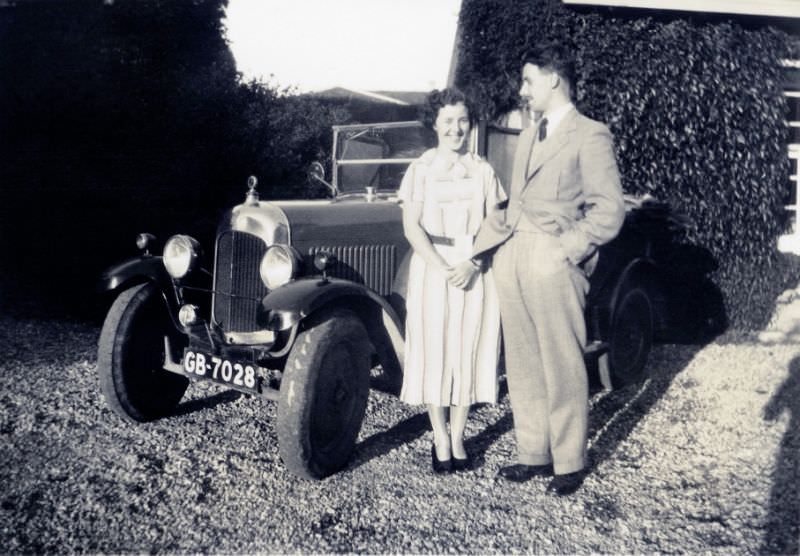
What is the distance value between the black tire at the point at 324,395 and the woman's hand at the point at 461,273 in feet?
1.66

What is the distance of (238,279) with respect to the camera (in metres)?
3.56

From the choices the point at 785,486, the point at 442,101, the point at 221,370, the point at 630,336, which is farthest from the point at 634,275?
the point at 221,370

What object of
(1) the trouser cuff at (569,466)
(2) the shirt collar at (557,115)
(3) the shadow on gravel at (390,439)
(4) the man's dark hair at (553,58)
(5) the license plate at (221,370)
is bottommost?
(3) the shadow on gravel at (390,439)

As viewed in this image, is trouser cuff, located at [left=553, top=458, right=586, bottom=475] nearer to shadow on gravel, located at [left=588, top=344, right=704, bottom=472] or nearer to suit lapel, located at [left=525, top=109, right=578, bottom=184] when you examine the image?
shadow on gravel, located at [left=588, top=344, right=704, bottom=472]

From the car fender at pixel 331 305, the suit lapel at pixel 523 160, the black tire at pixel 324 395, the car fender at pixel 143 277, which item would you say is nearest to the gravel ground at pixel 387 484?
the black tire at pixel 324 395

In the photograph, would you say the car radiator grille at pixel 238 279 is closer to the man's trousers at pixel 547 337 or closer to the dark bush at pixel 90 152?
the man's trousers at pixel 547 337

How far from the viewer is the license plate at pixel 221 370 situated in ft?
9.82

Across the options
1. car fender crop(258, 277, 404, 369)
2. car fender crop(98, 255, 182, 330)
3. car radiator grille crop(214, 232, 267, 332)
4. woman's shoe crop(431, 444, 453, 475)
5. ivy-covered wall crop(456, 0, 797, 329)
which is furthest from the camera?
ivy-covered wall crop(456, 0, 797, 329)

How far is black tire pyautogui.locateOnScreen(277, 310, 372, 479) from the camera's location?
9.27ft

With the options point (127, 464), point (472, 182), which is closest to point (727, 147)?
point (472, 182)

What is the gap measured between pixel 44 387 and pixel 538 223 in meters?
3.29

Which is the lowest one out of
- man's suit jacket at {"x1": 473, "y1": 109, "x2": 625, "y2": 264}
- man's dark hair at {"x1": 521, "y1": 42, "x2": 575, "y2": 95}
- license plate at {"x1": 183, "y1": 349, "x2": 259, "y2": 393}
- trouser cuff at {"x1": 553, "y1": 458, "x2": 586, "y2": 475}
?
trouser cuff at {"x1": 553, "y1": 458, "x2": 586, "y2": 475}

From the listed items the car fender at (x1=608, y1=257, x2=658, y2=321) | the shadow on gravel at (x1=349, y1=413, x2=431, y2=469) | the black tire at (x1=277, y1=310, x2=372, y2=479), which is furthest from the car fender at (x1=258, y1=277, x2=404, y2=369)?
the car fender at (x1=608, y1=257, x2=658, y2=321)

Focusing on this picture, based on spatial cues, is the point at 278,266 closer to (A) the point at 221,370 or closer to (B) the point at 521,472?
(A) the point at 221,370
